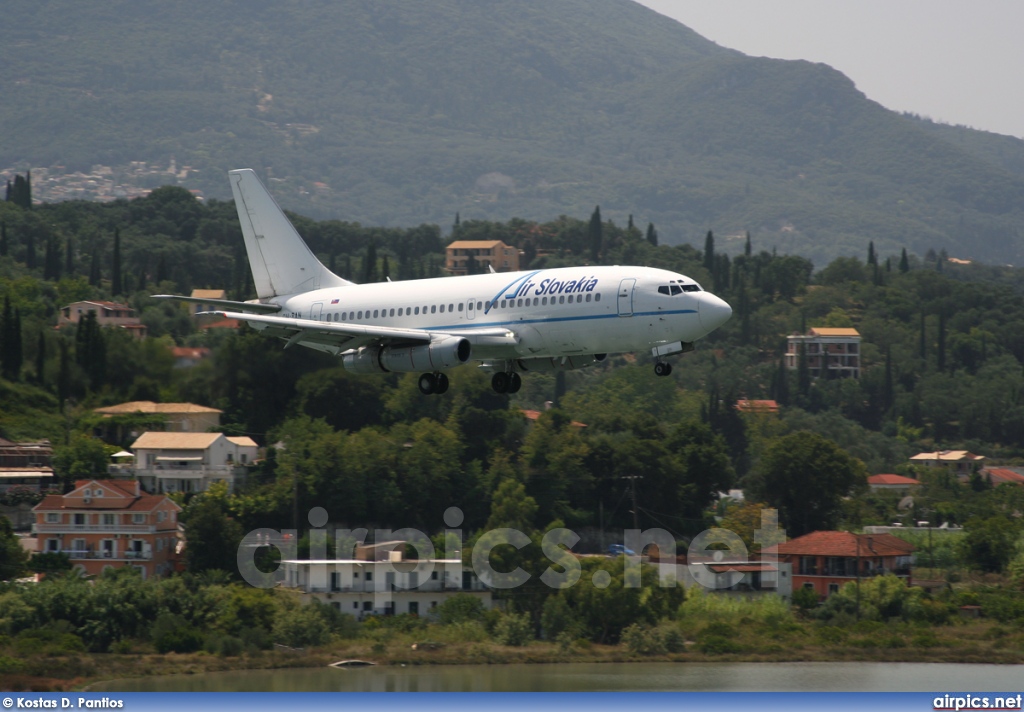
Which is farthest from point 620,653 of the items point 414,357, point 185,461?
point 185,461

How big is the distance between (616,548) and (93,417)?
143 feet

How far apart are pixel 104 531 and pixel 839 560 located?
5429 cm

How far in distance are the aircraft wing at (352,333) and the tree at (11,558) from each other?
161 ft

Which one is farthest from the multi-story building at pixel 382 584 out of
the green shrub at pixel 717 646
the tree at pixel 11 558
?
the tree at pixel 11 558

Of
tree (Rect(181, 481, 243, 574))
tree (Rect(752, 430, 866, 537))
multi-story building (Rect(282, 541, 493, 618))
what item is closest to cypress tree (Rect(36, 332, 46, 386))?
tree (Rect(181, 481, 243, 574))

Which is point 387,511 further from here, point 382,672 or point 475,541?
point 382,672

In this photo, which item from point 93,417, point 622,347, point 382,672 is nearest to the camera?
point 622,347

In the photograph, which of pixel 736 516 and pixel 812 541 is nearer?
pixel 812 541

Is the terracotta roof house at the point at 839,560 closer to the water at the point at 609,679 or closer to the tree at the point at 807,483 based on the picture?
the water at the point at 609,679

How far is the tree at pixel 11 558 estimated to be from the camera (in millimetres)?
101062

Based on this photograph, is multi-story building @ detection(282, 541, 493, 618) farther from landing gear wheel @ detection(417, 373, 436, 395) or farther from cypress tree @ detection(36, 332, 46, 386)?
landing gear wheel @ detection(417, 373, 436, 395)

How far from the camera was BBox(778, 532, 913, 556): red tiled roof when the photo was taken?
112625mm

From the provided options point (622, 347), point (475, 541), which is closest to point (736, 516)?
point (475, 541)

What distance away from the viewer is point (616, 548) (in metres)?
124
